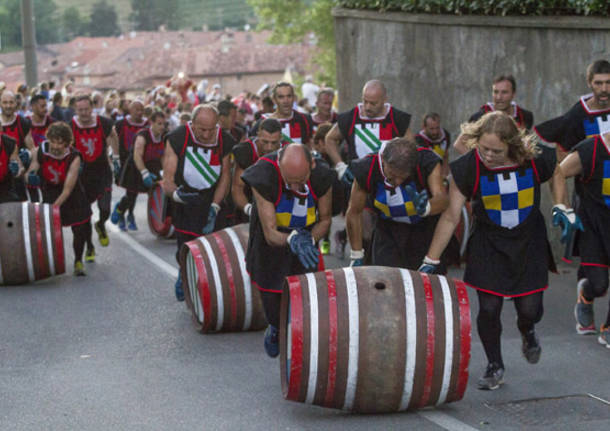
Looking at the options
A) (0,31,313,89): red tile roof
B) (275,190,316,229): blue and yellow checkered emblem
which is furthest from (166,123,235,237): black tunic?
(0,31,313,89): red tile roof

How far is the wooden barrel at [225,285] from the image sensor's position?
8492 millimetres

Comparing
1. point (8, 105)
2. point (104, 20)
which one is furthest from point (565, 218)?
point (104, 20)

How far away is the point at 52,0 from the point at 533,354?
101 metres

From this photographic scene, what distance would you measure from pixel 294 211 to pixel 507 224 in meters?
1.32

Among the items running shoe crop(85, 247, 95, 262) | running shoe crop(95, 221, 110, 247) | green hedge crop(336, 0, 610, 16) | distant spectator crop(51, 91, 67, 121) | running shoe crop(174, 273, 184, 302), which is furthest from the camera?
distant spectator crop(51, 91, 67, 121)

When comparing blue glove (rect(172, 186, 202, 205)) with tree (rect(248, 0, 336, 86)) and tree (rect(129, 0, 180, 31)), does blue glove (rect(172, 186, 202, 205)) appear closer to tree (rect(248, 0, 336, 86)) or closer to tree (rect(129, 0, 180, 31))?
tree (rect(248, 0, 336, 86))

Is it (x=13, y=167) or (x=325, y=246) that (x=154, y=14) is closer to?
(x=325, y=246)

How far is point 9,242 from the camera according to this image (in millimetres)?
10742

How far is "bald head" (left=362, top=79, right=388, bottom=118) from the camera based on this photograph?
10.1 metres

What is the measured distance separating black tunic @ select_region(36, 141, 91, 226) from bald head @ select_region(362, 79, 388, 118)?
3243 millimetres

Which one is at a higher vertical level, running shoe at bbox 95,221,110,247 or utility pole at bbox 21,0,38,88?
utility pole at bbox 21,0,38,88

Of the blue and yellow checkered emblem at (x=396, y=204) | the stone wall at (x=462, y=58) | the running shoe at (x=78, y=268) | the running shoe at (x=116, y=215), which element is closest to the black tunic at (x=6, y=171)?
the running shoe at (x=78, y=268)

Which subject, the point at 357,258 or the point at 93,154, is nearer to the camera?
the point at 357,258

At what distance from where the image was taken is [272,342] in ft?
24.6
